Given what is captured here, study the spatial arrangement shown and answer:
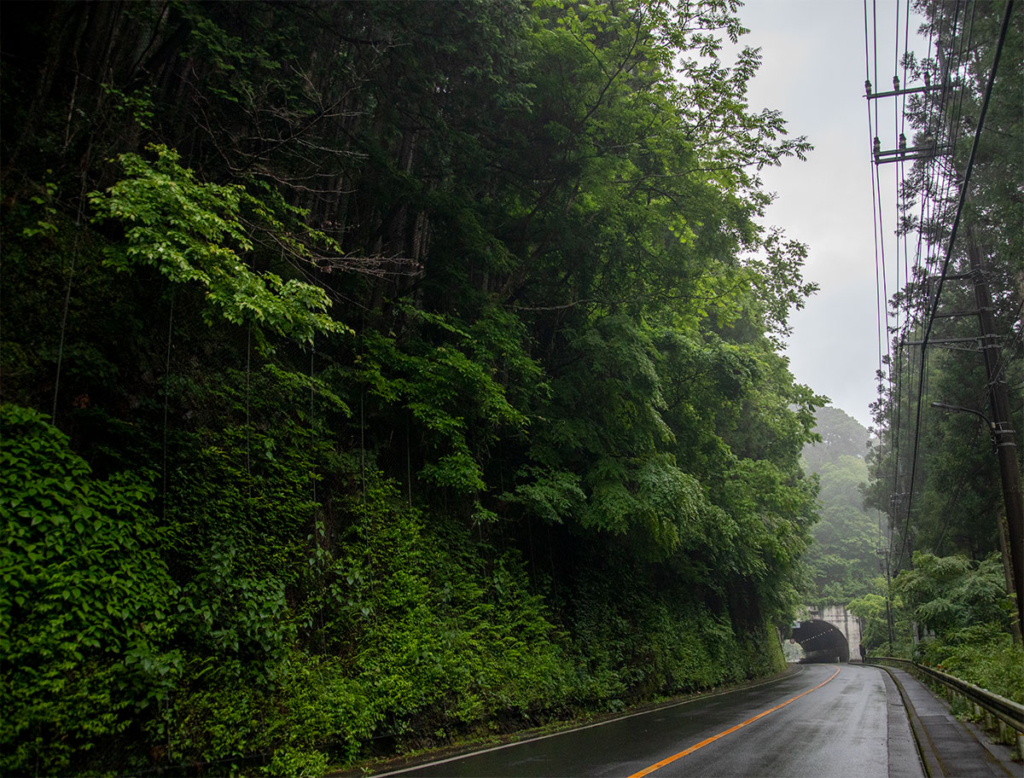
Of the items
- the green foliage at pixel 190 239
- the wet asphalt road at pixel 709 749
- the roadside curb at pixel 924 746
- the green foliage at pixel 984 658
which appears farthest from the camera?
the green foliage at pixel 984 658

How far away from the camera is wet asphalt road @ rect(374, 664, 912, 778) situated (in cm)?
748

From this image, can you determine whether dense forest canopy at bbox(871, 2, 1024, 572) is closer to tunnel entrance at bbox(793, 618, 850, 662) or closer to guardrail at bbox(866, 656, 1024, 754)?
guardrail at bbox(866, 656, 1024, 754)

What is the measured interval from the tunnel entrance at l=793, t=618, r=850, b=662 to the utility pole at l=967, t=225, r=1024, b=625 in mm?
64995

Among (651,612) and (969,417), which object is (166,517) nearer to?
(651,612)

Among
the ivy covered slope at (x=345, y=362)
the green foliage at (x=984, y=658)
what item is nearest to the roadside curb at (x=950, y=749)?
the green foliage at (x=984, y=658)

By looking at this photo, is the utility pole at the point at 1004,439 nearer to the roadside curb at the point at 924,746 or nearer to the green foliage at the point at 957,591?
the roadside curb at the point at 924,746

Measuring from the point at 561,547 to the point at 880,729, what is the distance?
8025 mm

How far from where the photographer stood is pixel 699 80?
44.6 feet

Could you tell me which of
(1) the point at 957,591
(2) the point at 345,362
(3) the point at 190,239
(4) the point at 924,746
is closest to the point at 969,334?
(1) the point at 957,591

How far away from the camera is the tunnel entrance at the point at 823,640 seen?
3012 inches

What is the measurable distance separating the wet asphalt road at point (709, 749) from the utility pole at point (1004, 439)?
441 centimetres

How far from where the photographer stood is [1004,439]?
48.5ft

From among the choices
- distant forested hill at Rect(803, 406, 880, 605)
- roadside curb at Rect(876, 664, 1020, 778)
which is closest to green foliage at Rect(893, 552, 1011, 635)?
roadside curb at Rect(876, 664, 1020, 778)

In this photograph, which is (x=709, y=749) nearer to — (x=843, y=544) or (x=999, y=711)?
(x=999, y=711)
